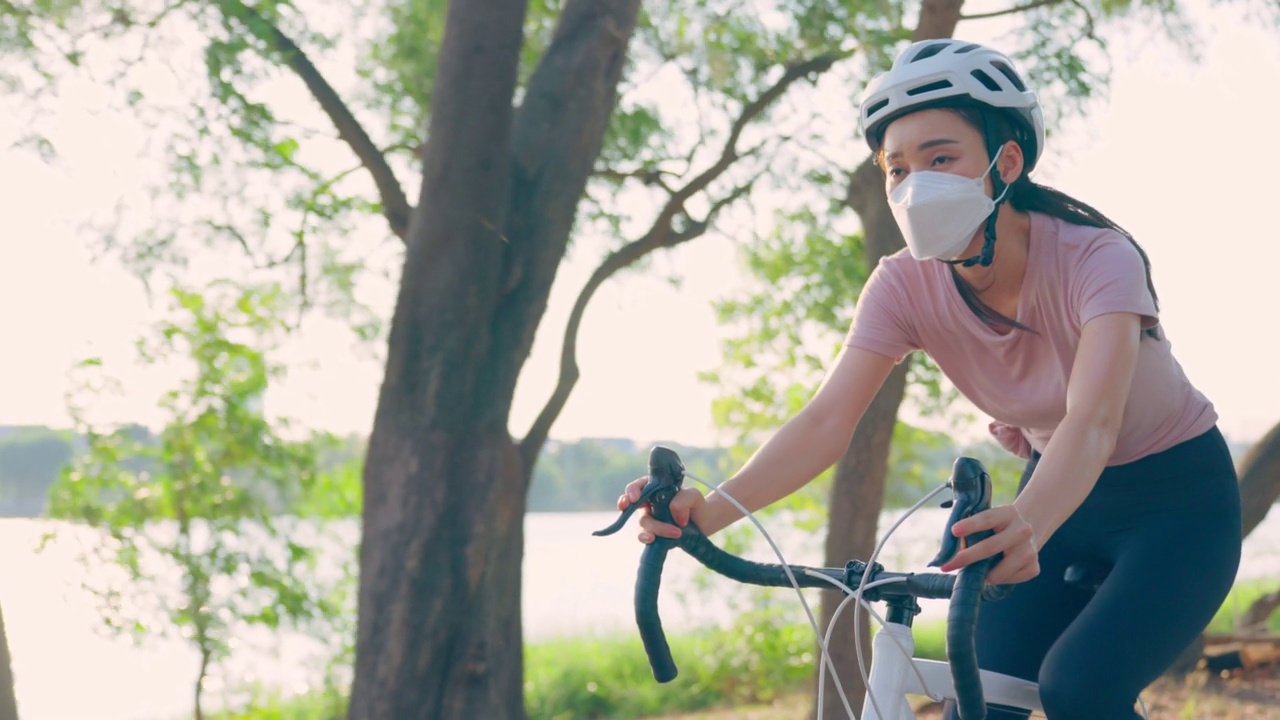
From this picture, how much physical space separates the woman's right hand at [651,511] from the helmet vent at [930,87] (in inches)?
31.8

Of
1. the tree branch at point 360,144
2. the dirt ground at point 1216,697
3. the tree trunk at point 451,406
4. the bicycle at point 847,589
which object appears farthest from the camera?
the dirt ground at point 1216,697

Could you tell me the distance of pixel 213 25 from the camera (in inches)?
293

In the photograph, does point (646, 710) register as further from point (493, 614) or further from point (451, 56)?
point (451, 56)

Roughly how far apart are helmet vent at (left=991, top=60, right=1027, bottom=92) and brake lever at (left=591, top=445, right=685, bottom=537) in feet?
3.16

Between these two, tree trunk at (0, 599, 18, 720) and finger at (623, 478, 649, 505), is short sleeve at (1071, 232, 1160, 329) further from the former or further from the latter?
tree trunk at (0, 599, 18, 720)

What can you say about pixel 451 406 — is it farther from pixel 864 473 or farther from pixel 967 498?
pixel 967 498

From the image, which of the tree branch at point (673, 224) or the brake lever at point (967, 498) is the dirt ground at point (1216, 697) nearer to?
the tree branch at point (673, 224)

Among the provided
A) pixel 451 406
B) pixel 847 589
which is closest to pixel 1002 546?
pixel 847 589

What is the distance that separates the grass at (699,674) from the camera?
1321cm

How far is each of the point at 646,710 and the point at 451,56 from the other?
8.61m

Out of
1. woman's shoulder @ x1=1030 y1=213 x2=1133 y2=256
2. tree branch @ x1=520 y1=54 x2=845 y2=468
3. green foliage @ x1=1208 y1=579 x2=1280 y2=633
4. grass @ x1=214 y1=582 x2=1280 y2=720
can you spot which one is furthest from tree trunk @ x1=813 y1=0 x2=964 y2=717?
woman's shoulder @ x1=1030 y1=213 x2=1133 y2=256

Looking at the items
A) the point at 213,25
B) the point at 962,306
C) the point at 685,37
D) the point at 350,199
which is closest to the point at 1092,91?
the point at 685,37

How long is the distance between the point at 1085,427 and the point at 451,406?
4.49 meters

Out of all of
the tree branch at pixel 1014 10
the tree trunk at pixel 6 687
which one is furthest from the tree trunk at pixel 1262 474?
the tree trunk at pixel 6 687
